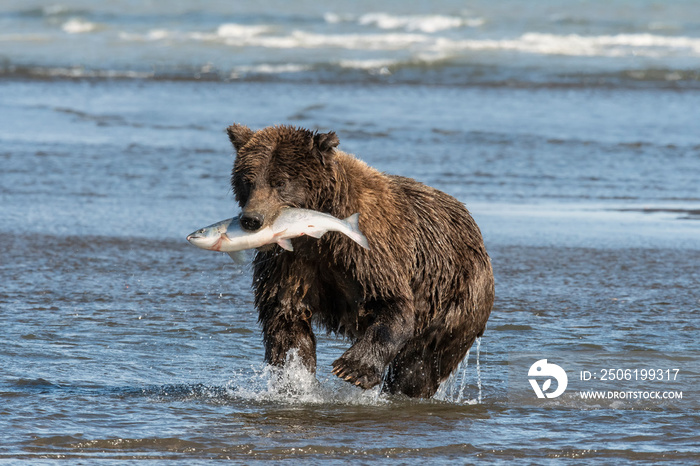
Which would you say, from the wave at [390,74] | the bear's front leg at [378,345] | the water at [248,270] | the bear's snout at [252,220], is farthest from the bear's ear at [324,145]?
the wave at [390,74]

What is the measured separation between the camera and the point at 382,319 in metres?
5.12

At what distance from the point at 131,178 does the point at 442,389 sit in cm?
682

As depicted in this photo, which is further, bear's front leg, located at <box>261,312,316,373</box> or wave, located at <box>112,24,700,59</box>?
wave, located at <box>112,24,700,59</box>

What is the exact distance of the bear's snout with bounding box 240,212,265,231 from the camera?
4746 millimetres

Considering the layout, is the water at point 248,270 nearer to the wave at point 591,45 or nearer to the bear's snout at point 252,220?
the bear's snout at point 252,220

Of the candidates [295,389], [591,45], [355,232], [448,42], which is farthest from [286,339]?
[591,45]

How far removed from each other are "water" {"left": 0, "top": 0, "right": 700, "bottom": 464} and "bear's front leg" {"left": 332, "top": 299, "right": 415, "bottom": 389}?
214 mm

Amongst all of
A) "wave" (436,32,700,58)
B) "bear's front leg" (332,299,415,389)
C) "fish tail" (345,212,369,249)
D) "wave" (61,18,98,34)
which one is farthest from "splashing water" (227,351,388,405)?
"wave" (61,18,98,34)

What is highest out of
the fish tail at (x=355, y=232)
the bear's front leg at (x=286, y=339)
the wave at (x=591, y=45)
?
the wave at (x=591, y=45)

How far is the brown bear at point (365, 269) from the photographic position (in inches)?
196

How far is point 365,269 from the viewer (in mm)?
5094

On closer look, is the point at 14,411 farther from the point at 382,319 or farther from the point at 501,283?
the point at 501,283

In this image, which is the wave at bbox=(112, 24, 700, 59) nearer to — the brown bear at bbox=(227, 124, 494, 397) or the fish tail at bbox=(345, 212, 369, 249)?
the brown bear at bbox=(227, 124, 494, 397)

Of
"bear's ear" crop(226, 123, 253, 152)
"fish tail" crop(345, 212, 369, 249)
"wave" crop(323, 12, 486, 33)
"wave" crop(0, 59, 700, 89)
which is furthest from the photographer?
"wave" crop(323, 12, 486, 33)
